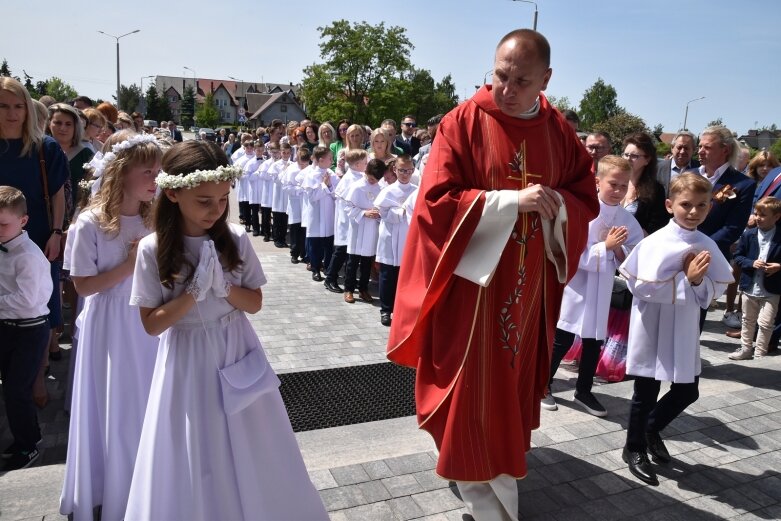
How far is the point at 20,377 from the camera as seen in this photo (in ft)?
12.3

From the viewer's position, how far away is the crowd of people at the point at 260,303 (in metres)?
2.55

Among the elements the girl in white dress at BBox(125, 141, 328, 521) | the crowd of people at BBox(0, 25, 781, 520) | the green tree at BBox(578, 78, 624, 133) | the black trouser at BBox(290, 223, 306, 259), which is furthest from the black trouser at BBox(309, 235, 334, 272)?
the green tree at BBox(578, 78, 624, 133)

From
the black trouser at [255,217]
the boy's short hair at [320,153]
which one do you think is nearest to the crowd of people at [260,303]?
the boy's short hair at [320,153]

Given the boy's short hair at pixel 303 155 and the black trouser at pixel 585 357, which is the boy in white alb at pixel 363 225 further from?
the black trouser at pixel 585 357

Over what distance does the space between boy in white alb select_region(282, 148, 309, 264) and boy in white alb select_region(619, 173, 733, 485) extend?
6991 mm

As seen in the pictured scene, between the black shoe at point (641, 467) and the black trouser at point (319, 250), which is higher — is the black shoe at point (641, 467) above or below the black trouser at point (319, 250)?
below

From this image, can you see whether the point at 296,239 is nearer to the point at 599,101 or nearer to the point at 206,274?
the point at 206,274

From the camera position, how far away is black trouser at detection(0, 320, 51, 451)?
3.72 m

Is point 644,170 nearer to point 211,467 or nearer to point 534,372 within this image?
point 534,372

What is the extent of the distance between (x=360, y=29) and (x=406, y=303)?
2167 inches

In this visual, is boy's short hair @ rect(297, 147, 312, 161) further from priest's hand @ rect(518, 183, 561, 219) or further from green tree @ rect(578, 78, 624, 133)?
green tree @ rect(578, 78, 624, 133)

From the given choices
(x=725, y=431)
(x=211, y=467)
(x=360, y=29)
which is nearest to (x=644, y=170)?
(x=725, y=431)

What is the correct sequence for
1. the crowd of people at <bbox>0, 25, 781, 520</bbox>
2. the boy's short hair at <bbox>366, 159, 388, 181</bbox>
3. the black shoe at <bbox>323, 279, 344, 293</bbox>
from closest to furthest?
1. the crowd of people at <bbox>0, 25, 781, 520</bbox>
2. the boy's short hair at <bbox>366, 159, 388, 181</bbox>
3. the black shoe at <bbox>323, 279, 344, 293</bbox>

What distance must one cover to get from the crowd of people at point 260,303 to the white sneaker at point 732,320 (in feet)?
13.1
